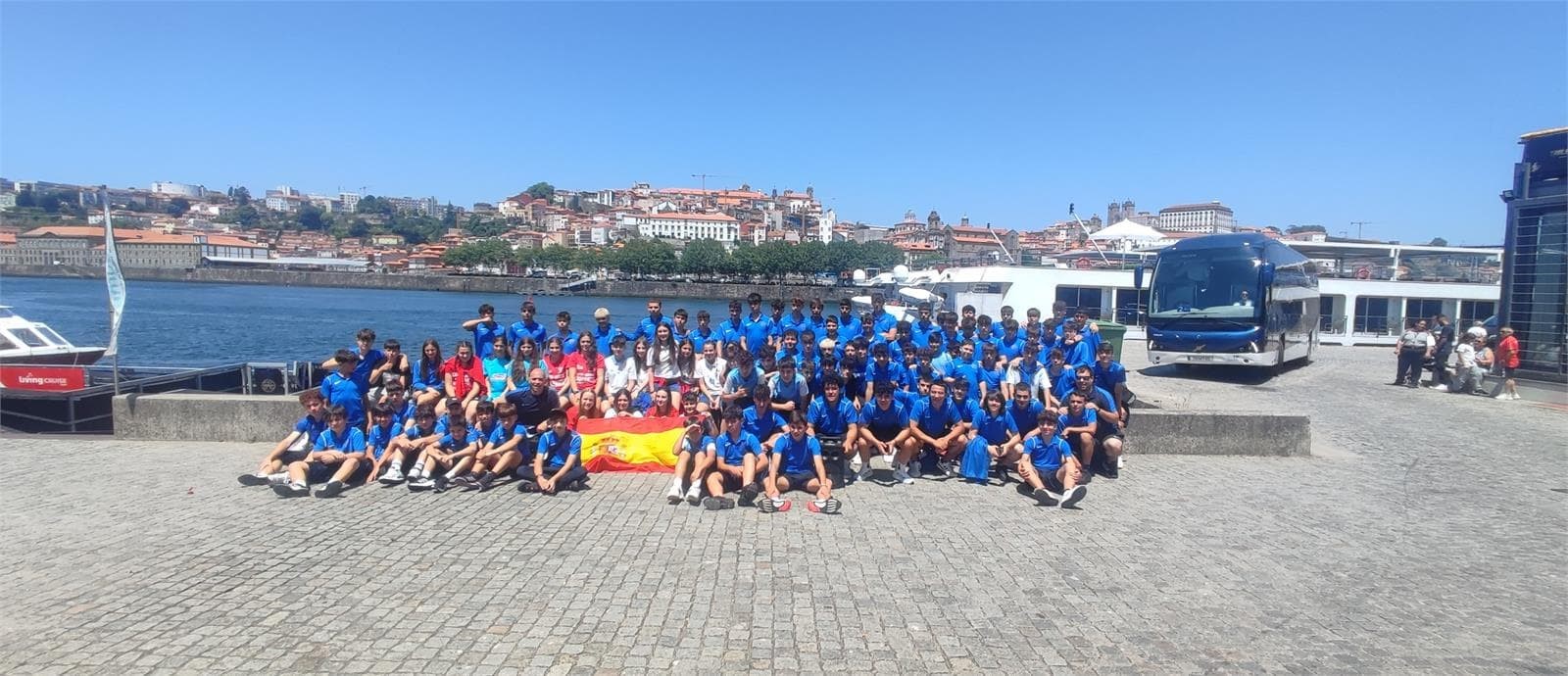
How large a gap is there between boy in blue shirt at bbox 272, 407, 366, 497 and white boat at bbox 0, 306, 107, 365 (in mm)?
14694

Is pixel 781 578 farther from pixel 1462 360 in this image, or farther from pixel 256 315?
pixel 256 315

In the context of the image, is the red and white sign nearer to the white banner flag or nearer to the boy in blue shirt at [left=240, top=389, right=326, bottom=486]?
the white banner flag

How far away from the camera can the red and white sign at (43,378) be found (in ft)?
44.9

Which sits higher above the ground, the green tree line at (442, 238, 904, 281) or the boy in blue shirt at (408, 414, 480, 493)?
the green tree line at (442, 238, 904, 281)

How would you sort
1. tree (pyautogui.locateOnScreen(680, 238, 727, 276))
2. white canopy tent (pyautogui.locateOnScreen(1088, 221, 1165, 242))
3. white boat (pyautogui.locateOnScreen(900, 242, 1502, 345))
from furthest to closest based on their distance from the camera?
1. tree (pyautogui.locateOnScreen(680, 238, 727, 276))
2. white canopy tent (pyautogui.locateOnScreen(1088, 221, 1165, 242))
3. white boat (pyautogui.locateOnScreen(900, 242, 1502, 345))

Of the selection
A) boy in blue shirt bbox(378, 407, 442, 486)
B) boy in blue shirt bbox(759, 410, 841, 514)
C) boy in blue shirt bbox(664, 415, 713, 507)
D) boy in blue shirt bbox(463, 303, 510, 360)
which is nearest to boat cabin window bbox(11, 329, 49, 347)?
boy in blue shirt bbox(463, 303, 510, 360)

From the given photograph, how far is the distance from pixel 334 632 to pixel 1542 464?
1420 centimetres

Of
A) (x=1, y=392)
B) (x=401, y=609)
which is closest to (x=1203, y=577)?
(x=401, y=609)

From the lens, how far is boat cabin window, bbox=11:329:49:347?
1895cm

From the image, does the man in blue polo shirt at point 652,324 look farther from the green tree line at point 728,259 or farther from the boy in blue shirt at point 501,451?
the green tree line at point 728,259

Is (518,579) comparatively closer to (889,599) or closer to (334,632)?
(334,632)

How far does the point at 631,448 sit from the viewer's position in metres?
9.69

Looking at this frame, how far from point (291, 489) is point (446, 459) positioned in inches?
58.1

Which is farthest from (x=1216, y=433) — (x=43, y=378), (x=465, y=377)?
(x=43, y=378)
